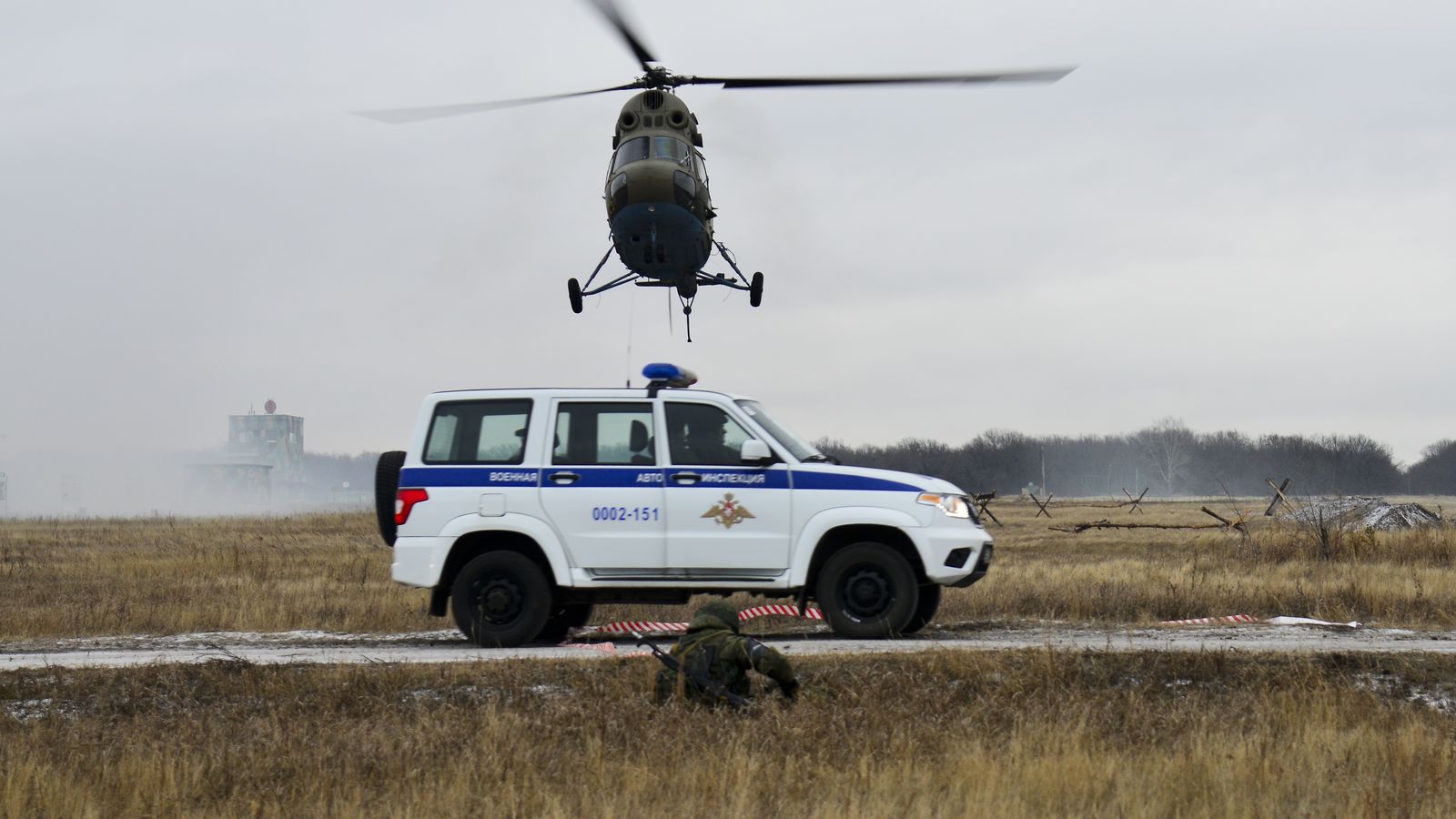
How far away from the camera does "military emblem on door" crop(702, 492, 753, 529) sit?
11602mm

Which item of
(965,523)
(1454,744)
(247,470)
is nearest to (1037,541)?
(965,523)

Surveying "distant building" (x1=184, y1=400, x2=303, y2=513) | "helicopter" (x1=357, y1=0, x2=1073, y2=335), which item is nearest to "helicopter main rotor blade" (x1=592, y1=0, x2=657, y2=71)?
"helicopter" (x1=357, y1=0, x2=1073, y2=335)

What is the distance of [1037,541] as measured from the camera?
36125 millimetres

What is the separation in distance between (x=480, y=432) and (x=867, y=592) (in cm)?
346

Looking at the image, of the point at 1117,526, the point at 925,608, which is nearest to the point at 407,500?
the point at 925,608

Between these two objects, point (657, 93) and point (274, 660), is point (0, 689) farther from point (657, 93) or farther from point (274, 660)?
point (657, 93)

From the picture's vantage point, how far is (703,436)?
11805 mm

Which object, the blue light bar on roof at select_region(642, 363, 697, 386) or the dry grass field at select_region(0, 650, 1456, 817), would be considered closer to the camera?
the dry grass field at select_region(0, 650, 1456, 817)

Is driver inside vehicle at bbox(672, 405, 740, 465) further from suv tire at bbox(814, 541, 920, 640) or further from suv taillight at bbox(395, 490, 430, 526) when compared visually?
suv taillight at bbox(395, 490, 430, 526)

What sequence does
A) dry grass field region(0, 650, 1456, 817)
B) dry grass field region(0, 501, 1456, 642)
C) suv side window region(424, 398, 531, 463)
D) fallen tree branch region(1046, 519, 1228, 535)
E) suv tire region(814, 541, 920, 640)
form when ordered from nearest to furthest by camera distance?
dry grass field region(0, 650, 1456, 817) < suv tire region(814, 541, 920, 640) < suv side window region(424, 398, 531, 463) < dry grass field region(0, 501, 1456, 642) < fallen tree branch region(1046, 519, 1228, 535)

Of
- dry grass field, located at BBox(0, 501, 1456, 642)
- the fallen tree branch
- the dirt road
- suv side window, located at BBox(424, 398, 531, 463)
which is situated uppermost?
suv side window, located at BBox(424, 398, 531, 463)

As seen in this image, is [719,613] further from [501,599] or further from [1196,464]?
[1196,464]

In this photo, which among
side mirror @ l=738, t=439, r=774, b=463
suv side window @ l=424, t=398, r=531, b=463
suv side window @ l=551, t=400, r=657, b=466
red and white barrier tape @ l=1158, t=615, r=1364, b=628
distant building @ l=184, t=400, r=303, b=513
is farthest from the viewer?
distant building @ l=184, t=400, r=303, b=513

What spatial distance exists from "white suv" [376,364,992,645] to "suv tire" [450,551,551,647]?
0.5 inches
